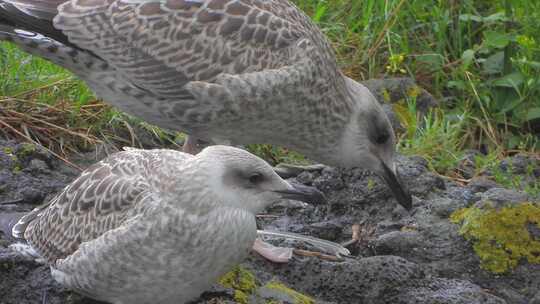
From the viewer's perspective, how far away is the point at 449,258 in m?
5.51

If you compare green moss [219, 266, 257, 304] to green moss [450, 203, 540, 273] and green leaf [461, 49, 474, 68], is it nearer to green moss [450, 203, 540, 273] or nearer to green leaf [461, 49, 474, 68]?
Result: green moss [450, 203, 540, 273]

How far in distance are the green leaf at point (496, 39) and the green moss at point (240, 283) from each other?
3.69 metres

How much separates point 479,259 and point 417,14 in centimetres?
347

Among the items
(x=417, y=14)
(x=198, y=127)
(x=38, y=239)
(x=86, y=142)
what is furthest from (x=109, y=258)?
(x=417, y=14)

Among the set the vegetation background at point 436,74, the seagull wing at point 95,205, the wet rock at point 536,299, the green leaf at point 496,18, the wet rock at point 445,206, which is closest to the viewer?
the seagull wing at point 95,205

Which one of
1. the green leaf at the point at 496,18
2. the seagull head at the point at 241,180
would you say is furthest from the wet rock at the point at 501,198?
the green leaf at the point at 496,18

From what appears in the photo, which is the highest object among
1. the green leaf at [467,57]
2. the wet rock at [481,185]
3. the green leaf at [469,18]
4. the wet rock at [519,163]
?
the green leaf at [469,18]

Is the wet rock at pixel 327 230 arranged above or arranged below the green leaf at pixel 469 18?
below

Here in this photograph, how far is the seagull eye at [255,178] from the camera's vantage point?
462 centimetres

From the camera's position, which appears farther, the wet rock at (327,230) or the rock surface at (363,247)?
the wet rock at (327,230)


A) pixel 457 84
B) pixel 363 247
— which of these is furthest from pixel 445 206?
pixel 457 84

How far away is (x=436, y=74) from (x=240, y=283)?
3.87 m

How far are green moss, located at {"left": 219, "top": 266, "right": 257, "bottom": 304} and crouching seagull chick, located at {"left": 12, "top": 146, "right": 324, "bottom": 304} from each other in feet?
1.17

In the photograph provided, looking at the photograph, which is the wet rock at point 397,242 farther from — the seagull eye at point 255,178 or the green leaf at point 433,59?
the green leaf at point 433,59
